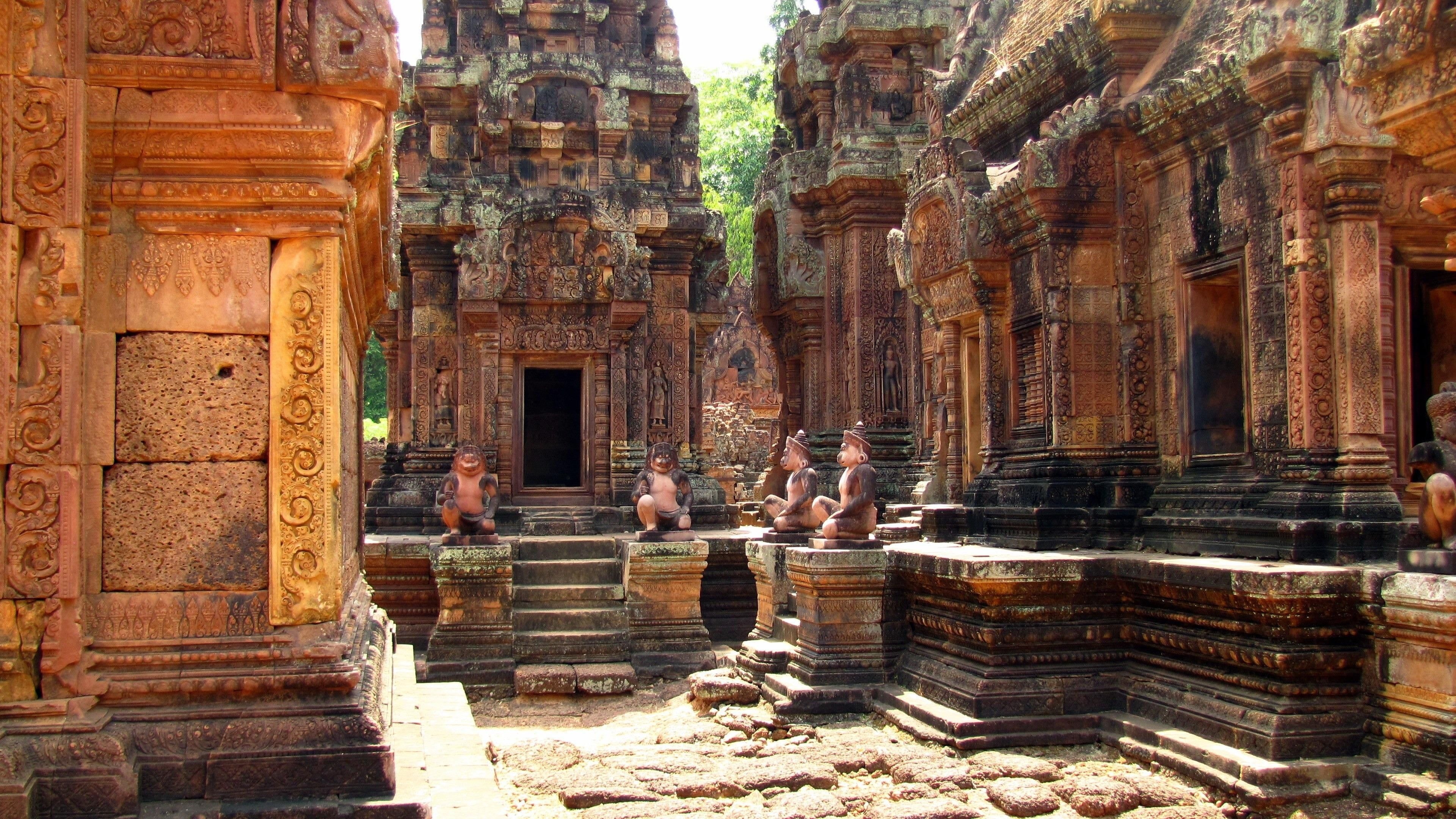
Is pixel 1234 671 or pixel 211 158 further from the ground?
pixel 211 158

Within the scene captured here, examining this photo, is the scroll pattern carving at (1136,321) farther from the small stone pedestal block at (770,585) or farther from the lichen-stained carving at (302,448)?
the lichen-stained carving at (302,448)

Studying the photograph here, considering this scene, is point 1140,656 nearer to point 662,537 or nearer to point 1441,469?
point 1441,469

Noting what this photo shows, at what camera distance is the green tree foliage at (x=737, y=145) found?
33.0 m

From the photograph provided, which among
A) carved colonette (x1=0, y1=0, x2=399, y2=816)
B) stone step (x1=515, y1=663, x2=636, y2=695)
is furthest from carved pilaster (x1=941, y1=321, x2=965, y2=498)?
carved colonette (x1=0, y1=0, x2=399, y2=816)

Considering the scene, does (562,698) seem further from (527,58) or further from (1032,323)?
(527,58)

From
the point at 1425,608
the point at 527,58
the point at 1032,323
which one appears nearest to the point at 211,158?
the point at 1425,608

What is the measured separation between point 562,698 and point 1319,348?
20.3ft

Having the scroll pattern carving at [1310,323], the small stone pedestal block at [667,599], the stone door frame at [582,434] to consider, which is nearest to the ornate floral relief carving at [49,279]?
the scroll pattern carving at [1310,323]

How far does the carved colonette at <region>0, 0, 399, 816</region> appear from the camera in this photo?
3.69 metres

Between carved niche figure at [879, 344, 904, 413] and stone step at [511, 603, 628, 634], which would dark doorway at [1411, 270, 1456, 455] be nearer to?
stone step at [511, 603, 628, 634]

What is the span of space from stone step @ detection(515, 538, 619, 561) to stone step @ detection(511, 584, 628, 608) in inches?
22.3

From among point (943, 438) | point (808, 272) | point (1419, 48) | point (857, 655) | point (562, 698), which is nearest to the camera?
point (1419, 48)

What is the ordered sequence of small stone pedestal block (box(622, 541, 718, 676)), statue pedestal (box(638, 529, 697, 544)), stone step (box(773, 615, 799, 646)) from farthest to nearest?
statue pedestal (box(638, 529, 697, 544)), small stone pedestal block (box(622, 541, 718, 676)), stone step (box(773, 615, 799, 646))

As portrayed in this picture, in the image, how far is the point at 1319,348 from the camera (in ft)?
22.5
